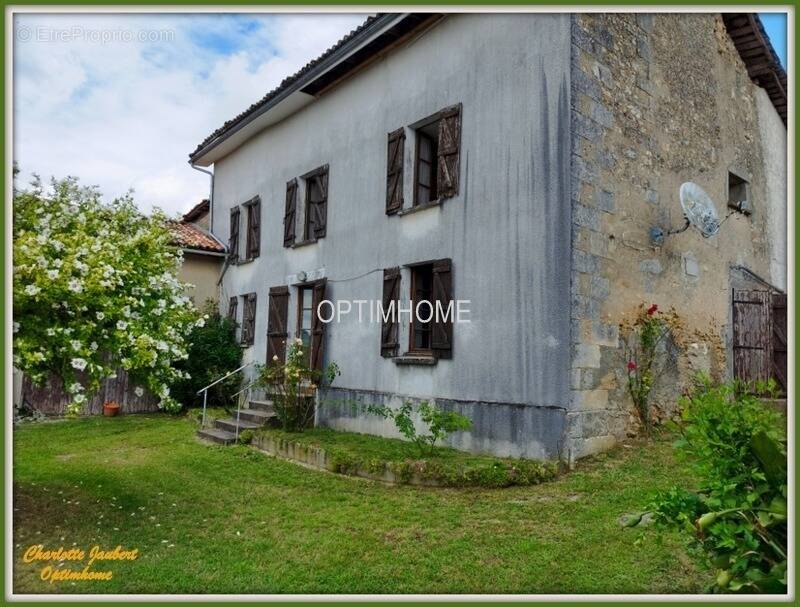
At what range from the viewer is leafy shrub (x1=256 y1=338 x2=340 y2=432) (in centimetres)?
922

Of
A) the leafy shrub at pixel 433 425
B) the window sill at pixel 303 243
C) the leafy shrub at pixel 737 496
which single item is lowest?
the leafy shrub at pixel 433 425

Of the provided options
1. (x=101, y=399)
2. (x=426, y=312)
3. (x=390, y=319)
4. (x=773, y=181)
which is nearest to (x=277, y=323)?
(x=390, y=319)

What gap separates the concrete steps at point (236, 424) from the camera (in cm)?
950

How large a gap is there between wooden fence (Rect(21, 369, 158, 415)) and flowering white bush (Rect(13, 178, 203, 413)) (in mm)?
6838

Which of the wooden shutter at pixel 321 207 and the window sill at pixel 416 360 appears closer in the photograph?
the window sill at pixel 416 360

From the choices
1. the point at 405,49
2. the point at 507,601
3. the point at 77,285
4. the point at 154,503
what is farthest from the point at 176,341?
the point at 405,49

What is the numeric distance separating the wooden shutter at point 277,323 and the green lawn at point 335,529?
3873 millimetres

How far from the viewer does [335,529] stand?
5070mm

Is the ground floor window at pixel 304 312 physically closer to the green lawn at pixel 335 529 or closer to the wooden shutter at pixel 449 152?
the green lawn at pixel 335 529

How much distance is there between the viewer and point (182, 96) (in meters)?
6.74

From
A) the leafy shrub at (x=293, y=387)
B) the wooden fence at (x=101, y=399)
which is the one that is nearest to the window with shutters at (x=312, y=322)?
the leafy shrub at (x=293, y=387)

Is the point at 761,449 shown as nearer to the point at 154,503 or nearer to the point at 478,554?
the point at 478,554

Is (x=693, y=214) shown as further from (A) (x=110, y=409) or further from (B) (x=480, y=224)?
(A) (x=110, y=409)

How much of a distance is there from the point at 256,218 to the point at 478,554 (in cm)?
1025
